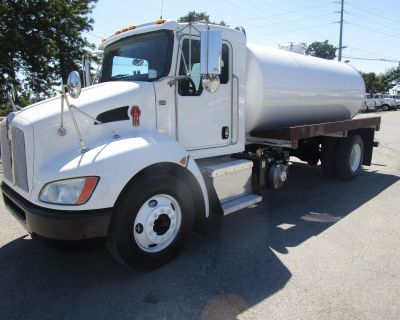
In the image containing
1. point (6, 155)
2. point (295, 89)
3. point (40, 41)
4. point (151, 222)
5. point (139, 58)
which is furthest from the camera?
point (40, 41)

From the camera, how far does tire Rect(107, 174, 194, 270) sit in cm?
344

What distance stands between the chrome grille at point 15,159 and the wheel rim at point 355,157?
6.72 meters

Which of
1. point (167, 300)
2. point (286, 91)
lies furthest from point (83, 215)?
point (286, 91)

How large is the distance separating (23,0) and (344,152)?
1698cm

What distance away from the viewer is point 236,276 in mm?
3668

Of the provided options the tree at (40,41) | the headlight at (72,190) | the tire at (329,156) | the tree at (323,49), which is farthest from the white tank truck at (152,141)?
the tree at (323,49)

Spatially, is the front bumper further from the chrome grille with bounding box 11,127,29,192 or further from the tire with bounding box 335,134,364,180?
the tire with bounding box 335,134,364,180

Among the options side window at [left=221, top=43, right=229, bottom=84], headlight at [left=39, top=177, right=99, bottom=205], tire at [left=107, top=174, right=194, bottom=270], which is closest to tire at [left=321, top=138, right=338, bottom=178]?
side window at [left=221, top=43, right=229, bottom=84]

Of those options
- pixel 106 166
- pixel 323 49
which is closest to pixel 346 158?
pixel 106 166

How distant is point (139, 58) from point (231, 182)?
77.3 inches

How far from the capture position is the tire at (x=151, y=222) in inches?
135

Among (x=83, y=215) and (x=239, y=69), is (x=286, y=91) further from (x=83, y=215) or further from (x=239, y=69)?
(x=83, y=215)

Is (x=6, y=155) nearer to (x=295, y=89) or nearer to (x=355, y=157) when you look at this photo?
(x=295, y=89)

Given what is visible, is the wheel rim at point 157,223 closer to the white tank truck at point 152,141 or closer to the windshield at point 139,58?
the white tank truck at point 152,141
